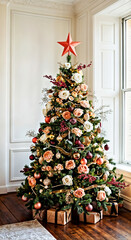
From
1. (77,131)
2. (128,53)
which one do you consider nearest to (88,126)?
(77,131)

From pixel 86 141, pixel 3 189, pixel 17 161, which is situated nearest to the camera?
pixel 86 141

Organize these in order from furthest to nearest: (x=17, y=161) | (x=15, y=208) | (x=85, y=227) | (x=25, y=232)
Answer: (x=17, y=161)
(x=15, y=208)
(x=85, y=227)
(x=25, y=232)

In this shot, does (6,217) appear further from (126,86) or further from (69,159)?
(126,86)

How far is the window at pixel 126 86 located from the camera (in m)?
4.40

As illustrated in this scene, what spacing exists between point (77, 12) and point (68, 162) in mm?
2839

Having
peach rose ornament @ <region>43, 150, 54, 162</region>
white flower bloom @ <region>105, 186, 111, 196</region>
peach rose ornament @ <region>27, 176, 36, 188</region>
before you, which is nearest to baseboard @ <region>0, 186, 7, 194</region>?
peach rose ornament @ <region>27, 176, 36, 188</region>

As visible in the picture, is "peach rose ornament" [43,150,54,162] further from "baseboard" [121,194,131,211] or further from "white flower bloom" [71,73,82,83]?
"baseboard" [121,194,131,211]

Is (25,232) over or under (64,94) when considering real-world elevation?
under

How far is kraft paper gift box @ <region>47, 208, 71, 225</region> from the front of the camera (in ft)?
10.7

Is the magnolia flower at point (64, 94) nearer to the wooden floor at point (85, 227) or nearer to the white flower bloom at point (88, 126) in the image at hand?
the white flower bloom at point (88, 126)

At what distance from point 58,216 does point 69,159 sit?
0.68 meters

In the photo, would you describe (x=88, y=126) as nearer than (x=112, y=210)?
Yes

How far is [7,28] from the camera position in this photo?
4582 millimetres

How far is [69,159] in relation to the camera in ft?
11.5
